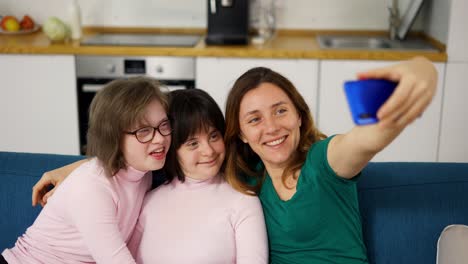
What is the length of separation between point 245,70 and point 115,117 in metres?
1.67

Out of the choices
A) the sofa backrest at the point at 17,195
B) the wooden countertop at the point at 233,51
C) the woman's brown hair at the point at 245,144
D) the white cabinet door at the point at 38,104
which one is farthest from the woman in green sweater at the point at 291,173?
the white cabinet door at the point at 38,104

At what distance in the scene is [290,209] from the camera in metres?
1.46

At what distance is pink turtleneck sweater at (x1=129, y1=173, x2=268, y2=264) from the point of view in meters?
1.50

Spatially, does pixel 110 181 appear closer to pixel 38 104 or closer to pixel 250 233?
pixel 250 233

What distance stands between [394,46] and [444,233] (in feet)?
6.21

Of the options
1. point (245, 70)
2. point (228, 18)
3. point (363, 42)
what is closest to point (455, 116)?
point (363, 42)

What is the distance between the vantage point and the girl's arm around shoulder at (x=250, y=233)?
147 cm

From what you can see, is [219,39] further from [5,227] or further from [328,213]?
[328,213]

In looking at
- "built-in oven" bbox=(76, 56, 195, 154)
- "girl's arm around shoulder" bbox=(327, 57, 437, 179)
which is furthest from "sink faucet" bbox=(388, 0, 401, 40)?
"girl's arm around shoulder" bbox=(327, 57, 437, 179)

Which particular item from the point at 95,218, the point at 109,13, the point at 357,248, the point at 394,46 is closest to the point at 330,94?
the point at 394,46

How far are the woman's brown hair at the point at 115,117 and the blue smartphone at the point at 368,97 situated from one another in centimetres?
67

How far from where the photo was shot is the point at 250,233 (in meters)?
1.49

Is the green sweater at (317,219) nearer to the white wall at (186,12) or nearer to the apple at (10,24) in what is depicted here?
the white wall at (186,12)

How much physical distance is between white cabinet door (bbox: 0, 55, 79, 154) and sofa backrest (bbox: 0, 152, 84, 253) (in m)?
1.42
